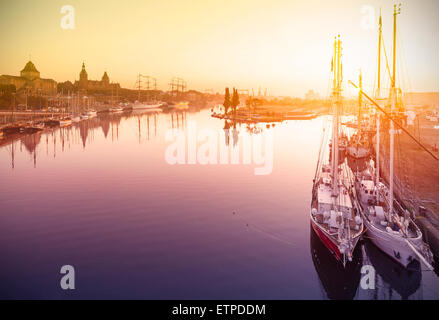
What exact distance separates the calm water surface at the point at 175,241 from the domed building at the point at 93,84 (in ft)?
418

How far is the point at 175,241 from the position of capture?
12.1 metres

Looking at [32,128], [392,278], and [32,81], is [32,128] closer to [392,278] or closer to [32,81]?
[392,278]

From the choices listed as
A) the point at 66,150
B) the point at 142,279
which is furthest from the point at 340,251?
the point at 66,150

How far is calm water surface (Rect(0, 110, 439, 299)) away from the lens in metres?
9.38

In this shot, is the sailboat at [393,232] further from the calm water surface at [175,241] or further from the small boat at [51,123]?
the small boat at [51,123]

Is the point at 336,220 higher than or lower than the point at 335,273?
higher

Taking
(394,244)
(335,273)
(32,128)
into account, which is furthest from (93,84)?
(394,244)

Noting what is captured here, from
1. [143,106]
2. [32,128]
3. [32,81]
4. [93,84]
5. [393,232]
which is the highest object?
[93,84]

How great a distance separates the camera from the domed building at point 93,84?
473ft

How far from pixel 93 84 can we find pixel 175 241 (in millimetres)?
166323

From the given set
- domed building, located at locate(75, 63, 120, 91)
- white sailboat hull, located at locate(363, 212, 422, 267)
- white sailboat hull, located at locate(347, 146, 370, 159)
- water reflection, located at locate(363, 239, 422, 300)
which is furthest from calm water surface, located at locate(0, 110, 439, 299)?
domed building, located at locate(75, 63, 120, 91)

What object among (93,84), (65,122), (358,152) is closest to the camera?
(358,152)

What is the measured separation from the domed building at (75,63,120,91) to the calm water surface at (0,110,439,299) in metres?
128
